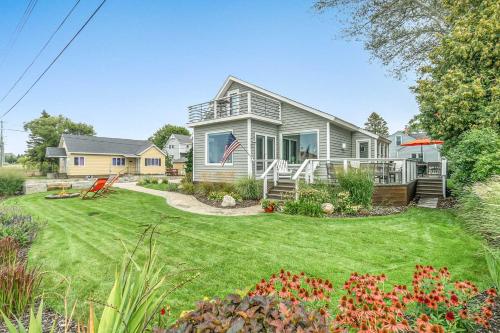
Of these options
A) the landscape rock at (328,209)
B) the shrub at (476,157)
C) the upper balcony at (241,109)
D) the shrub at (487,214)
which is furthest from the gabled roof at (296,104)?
the shrub at (487,214)

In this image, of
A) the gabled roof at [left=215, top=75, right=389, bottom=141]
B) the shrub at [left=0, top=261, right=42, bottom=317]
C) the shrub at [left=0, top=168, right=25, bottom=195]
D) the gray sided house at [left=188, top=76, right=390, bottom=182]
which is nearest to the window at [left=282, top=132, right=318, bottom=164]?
the gray sided house at [left=188, top=76, right=390, bottom=182]

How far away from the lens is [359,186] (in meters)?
9.27

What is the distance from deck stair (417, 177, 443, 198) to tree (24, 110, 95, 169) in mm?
46719

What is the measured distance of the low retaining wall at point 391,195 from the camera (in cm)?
994

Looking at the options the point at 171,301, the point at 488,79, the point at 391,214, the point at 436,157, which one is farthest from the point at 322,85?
the point at 436,157

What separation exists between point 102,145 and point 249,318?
A: 39.0m

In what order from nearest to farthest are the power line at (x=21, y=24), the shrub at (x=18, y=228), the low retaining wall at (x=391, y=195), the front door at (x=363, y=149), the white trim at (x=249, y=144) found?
1. the shrub at (x=18, y=228)
2. the low retaining wall at (x=391, y=195)
3. the power line at (x=21, y=24)
4. the white trim at (x=249, y=144)
5. the front door at (x=363, y=149)

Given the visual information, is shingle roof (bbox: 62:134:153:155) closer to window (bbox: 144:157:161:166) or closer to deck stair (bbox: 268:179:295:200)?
window (bbox: 144:157:161:166)

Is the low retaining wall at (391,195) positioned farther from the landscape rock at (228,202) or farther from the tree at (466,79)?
the landscape rock at (228,202)

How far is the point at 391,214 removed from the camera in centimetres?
855

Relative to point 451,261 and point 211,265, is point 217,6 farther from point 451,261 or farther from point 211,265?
point 451,261

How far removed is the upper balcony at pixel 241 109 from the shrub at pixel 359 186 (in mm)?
6043

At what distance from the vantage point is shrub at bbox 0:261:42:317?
2.99 metres

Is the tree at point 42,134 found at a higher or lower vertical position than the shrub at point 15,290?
higher
